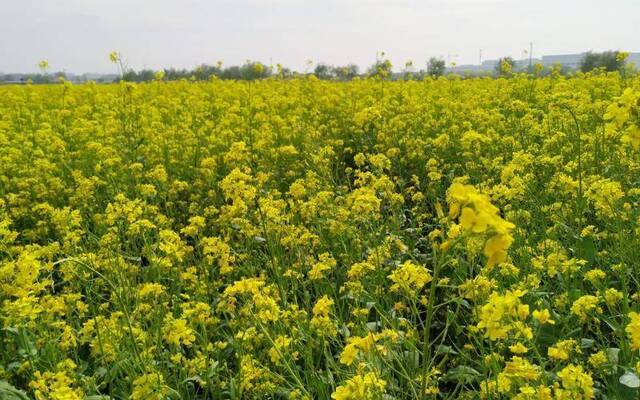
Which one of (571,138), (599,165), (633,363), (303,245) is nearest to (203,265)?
(303,245)

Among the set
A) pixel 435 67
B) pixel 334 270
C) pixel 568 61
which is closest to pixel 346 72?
pixel 435 67

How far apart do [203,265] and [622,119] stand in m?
2.05

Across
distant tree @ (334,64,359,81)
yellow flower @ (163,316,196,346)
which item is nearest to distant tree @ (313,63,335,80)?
distant tree @ (334,64,359,81)

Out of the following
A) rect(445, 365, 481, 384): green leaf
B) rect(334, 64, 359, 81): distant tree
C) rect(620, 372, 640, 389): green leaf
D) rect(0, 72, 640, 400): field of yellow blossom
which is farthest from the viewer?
rect(334, 64, 359, 81): distant tree

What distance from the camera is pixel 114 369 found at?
2.17m

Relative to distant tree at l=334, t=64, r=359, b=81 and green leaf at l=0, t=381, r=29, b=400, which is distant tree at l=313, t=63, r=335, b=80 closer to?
distant tree at l=334, t=64, r=359, b=81

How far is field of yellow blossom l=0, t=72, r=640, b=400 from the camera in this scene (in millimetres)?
1866

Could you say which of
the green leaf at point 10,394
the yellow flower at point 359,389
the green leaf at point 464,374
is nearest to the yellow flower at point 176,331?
the green leaf at point 10,394

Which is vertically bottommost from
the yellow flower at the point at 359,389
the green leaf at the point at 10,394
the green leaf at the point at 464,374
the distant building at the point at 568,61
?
the green leaf at the point at 464,374

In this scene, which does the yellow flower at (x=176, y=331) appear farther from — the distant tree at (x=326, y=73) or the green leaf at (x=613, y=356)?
the distant tree at (x=326, y=73)

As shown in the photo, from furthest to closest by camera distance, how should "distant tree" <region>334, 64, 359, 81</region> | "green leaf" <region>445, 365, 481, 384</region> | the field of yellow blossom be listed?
"distant tree" <region>334, 64, 359, 81</region> < "green leaf" <region>445, 365, 481, 384</region> < the field of yellow blossom

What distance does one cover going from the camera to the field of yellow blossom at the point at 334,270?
6.12 feet

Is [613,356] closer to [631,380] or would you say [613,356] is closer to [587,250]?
[631,380]

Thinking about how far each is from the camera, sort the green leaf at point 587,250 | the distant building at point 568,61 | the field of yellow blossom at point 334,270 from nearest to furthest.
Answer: the field of yellow blossom at point 334,270 → the green leaf at point 587,250 → the distant building at point 568,61
